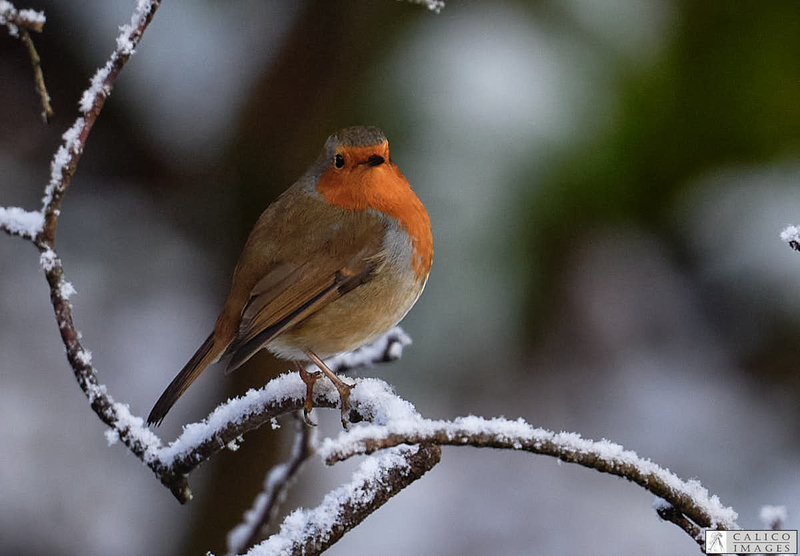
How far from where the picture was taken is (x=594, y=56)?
3135 mm

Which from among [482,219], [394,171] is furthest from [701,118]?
[394,171]

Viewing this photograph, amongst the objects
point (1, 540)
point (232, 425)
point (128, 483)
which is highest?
point (128, 483)

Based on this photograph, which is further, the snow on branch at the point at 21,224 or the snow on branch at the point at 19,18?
the snow on branch at the point at 21,224

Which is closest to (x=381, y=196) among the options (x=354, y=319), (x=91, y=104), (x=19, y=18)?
(x=354, y=319)

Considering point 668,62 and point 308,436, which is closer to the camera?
point 308,436

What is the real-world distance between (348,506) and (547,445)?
1.05 ft

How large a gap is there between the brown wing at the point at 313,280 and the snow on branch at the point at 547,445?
0.84 metres

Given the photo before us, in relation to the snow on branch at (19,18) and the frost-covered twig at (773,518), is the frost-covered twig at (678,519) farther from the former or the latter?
the snow on branch at (19,18)

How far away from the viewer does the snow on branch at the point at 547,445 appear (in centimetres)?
105

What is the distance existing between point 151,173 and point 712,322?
7.45 ft

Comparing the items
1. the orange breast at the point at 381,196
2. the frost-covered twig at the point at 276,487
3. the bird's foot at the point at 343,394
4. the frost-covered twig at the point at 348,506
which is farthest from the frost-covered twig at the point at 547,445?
the orange breast at the point at 381,196

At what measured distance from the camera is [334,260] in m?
2.22

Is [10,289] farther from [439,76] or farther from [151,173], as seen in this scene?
[439,76]

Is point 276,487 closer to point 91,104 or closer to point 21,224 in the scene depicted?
point 21,224
